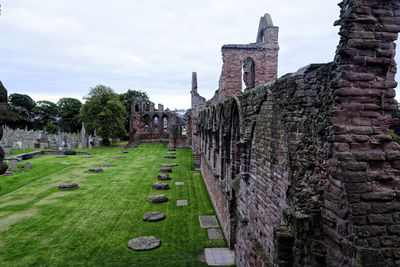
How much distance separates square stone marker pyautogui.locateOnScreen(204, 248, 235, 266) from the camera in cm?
786

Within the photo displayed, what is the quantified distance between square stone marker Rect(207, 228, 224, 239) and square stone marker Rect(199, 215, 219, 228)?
371 millimetres

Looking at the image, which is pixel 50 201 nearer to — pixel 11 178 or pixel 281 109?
pixel 11 178

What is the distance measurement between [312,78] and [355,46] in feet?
2.09

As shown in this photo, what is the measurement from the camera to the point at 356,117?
2992mm

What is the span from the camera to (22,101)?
58969mm

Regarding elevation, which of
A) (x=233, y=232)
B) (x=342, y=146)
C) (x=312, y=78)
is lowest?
(x=233, y=232)

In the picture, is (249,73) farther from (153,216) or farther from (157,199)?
(153,216)

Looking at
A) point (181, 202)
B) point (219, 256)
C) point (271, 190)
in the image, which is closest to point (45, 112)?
point (181, 202)

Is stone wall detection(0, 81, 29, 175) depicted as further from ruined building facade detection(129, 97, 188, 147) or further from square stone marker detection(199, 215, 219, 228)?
ruined building facade detection(129, 97, 188, 147)

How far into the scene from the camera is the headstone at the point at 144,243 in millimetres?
8625

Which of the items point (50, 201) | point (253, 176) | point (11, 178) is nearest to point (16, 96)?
point (11, 178)

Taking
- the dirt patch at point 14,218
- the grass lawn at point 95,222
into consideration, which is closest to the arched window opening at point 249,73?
the grass lawn at point 95,222

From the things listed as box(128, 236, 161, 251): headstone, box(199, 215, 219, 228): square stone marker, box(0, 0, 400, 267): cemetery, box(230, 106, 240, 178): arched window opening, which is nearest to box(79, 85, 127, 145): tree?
box(0, 0, 400, 267): cemetery

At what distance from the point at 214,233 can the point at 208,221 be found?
1.17 m
